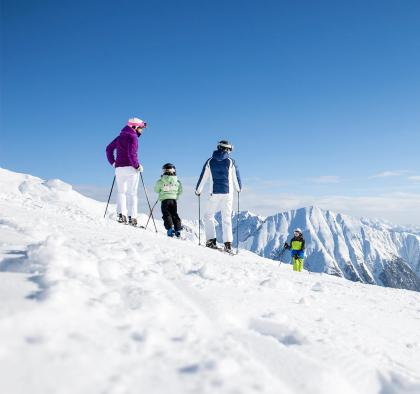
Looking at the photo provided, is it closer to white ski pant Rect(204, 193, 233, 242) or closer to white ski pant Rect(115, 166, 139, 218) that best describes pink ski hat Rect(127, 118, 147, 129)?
white ski pant Rect(115, 166, 139, 218)

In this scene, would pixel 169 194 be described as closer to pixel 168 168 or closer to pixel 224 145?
pixel 168 168

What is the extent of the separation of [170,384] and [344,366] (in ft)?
3.84

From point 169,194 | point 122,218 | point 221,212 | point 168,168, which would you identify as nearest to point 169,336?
point 221,212

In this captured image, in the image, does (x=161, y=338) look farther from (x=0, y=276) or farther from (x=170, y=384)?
(x=0, y=276)

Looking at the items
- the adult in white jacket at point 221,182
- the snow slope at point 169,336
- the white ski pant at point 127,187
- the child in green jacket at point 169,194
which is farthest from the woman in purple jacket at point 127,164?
the snow slope at point 169,336

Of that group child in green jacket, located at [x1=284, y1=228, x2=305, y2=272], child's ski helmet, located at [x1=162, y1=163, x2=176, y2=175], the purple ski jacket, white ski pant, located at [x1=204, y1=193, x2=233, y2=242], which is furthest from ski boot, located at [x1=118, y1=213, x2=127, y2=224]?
child in green jacket, located at [x1=284, y1=228, x2=305, y2=272]

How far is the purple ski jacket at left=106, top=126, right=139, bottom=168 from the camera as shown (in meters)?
11.2

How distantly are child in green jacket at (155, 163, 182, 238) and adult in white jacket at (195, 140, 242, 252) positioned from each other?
1.49m

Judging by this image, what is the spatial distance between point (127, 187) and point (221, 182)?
119 inches

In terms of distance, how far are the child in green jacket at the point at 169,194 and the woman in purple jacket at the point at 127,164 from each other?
111cm

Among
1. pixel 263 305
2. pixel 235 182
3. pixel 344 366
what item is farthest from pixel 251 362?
pixel 235 182

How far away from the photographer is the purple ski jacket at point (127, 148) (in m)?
11.2

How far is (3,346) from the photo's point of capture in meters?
1.74

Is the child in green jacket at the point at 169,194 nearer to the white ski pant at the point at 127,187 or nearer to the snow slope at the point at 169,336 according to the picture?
the white ski pant at the point at 127,187
